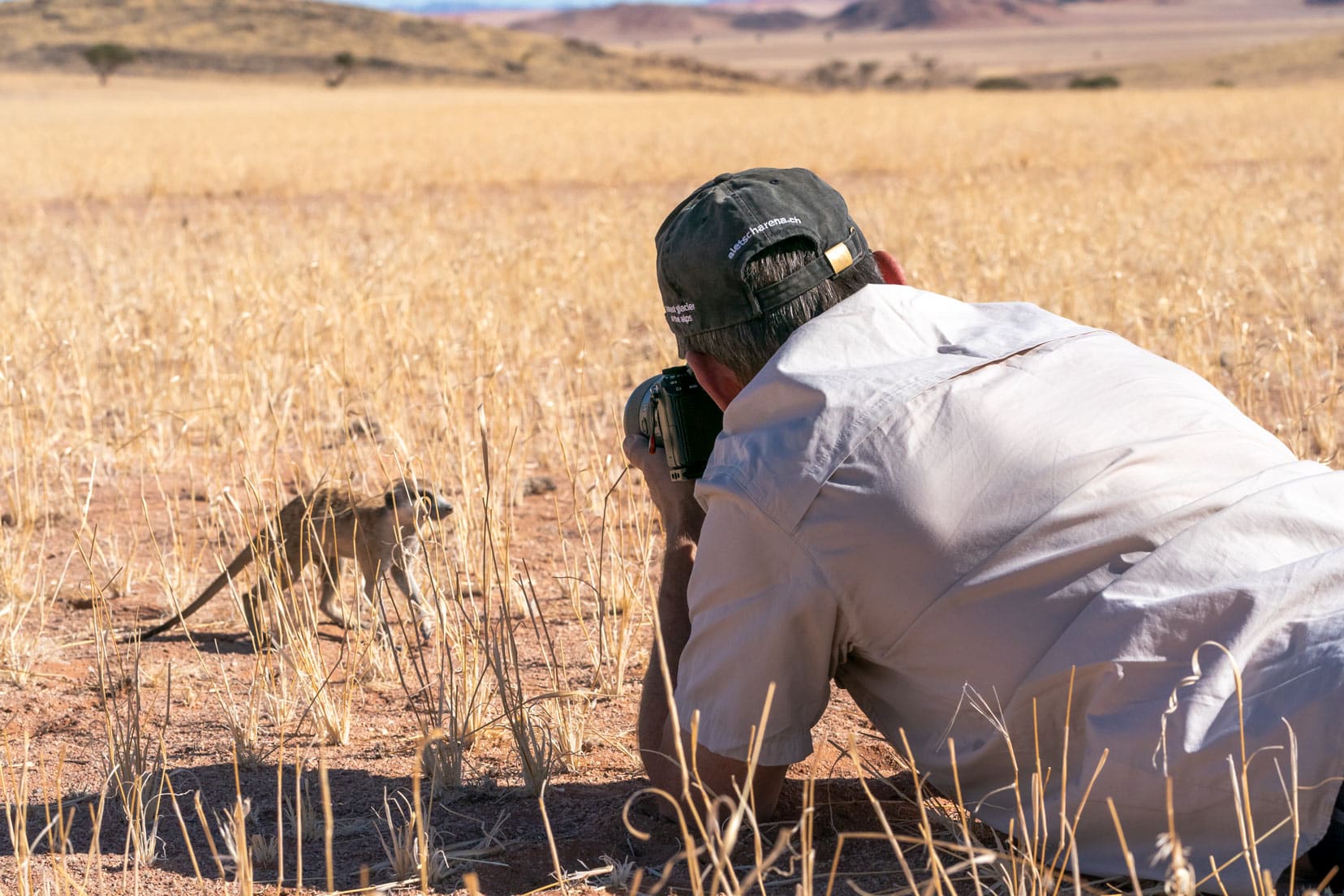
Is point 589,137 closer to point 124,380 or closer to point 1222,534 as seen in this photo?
point 124,380

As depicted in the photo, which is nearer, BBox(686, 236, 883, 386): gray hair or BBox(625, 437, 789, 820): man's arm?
BBox(686, 236, 883, 386): gray hair

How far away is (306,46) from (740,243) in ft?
280

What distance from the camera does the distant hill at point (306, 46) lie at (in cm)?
7362

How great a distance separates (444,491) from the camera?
5.02m

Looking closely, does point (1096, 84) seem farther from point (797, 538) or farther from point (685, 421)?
point (797, 538)

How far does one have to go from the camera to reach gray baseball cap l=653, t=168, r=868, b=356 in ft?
7.12

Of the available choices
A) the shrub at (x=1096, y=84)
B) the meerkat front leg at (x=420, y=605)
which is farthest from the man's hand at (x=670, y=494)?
the shrub at (x=1096, y=84)

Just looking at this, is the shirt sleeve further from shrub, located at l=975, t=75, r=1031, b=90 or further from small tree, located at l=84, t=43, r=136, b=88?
shrub, located at l=975, t=75, r=1031, b=90

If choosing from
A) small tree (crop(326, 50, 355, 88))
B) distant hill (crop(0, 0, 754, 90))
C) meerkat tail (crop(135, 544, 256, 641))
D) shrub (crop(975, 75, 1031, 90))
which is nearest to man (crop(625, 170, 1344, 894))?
meerkat tail (crop(135, 544, 256, 641))

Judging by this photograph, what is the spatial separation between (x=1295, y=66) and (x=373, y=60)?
54044 millimetres

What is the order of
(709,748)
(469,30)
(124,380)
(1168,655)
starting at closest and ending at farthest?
(1168,655) < (709,748) < (124,380) < (469,30)

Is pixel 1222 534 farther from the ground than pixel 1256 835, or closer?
farther from the ground

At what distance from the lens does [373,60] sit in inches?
3017

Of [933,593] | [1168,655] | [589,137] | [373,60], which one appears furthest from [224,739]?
[373,60]
